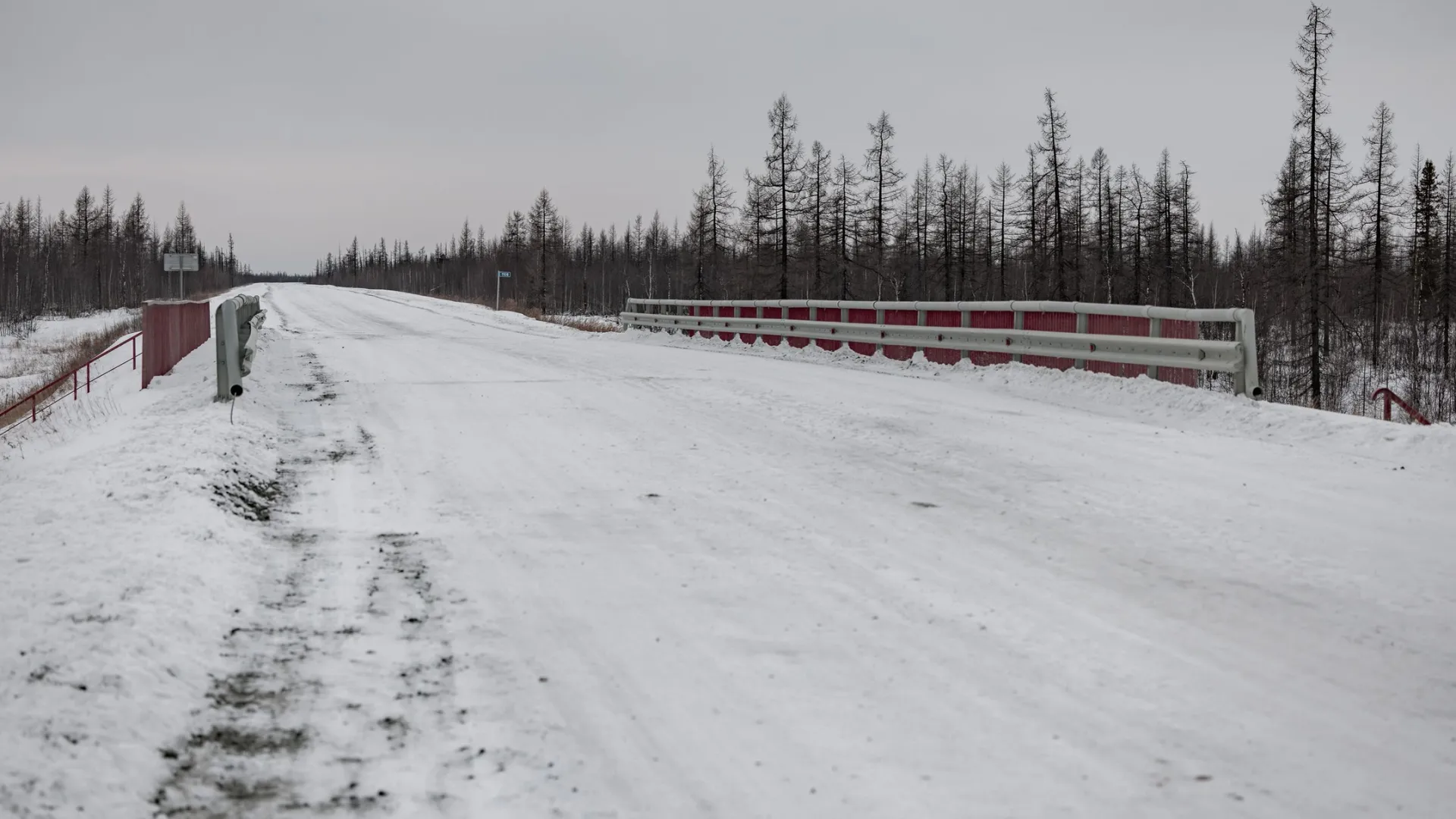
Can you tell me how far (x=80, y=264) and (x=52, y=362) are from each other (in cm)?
9095

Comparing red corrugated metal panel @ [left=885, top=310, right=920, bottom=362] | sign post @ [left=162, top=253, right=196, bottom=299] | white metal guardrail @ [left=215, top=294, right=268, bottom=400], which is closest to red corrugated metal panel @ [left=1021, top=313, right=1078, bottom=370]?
red corrugated metal panel @ [left=885, top=310, right=920, bottom=362]

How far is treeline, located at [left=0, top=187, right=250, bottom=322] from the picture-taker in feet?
279

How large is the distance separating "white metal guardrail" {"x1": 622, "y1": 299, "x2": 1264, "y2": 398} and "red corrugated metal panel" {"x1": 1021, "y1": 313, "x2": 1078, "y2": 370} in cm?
5

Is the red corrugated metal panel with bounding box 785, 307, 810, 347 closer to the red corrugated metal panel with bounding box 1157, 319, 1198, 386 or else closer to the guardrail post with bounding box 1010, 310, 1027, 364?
the guardrail post with bounding box 1010, 310, 1027, 364

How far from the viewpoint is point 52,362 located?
34.9m

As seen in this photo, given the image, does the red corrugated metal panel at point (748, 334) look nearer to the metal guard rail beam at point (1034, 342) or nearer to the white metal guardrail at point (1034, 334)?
the white metal guardrail at point (1034, 334)

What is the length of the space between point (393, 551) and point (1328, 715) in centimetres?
450

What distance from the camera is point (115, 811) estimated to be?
2.81 m

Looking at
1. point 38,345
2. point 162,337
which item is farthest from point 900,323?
point 38,345

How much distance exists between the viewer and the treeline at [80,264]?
8494 centimetres

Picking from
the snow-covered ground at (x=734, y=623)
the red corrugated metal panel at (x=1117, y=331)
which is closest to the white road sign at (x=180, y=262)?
the snow-covered ground at (x=734, y=623)

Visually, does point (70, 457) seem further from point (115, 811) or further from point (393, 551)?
point (115, 811)

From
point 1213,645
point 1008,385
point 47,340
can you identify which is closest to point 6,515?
point 1213,645

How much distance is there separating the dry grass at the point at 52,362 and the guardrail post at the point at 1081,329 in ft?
64.0
